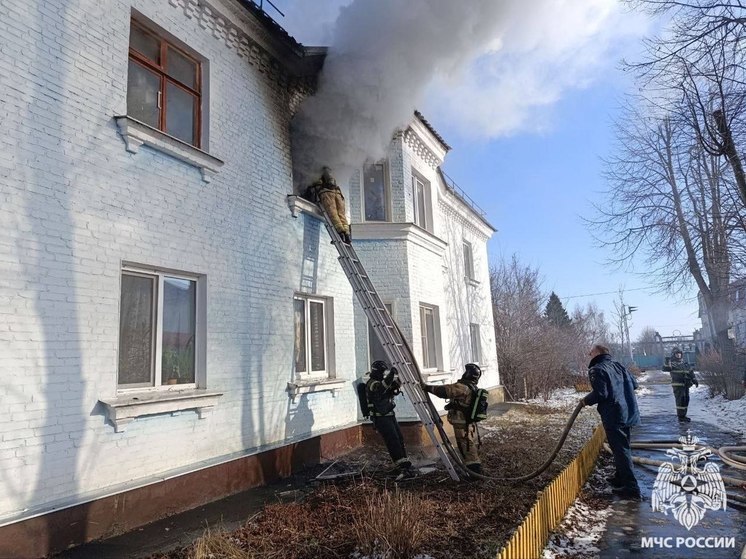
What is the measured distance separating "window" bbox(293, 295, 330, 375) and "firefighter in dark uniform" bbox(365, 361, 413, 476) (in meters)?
1.61

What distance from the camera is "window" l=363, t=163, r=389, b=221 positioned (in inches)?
389

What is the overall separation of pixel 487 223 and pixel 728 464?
42.7 feet

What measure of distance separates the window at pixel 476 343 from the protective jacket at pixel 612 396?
10.3 meters

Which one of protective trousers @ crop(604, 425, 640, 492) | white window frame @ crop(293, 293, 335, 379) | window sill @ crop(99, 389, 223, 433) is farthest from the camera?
white window frame @ crop(293, 293, 335, 379)

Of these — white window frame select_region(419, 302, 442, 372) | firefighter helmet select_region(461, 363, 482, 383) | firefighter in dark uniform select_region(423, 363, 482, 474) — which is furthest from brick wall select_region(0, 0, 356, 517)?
white window frame select_region(419, 302, 442, 372)

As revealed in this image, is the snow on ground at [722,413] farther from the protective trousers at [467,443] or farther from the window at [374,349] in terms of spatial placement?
the window at [374,349]

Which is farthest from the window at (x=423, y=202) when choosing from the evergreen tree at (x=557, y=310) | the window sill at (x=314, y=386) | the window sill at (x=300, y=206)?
the evergreen tree at (x=557, y=310)

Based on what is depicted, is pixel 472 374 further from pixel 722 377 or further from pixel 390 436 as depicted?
pixel 722 377

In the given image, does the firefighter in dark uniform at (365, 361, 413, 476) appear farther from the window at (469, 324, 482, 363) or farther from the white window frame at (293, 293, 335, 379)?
the window at (469, 324, 482, 363)

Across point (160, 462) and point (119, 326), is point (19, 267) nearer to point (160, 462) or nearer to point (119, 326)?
point (119, 326)

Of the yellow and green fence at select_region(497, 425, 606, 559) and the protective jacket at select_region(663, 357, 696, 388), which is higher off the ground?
the protective jacket at select_region(663, 357, 696, 388)

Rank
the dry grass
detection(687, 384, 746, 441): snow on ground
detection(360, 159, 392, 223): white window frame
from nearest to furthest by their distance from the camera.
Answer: the dry grass
detection(360, 159, 392, 223): white window frame
detection(687, 384, 746, 441): snow on ground

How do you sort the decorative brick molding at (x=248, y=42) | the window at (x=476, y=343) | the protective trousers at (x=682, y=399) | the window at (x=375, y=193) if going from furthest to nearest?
the window at (x=476, y=343), the protective trousers at (x=682, y=399), the window at (x=375, y=193), the decorative brick molding at (x=248, y=42)

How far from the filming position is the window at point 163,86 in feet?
19.1
